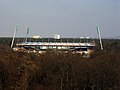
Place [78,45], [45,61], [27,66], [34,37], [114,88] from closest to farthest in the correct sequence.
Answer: [114,88] < [27,66] < [45,61] < [78,45] < [34,37]

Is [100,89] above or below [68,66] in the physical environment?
below

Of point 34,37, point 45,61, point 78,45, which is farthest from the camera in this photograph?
point 34,37

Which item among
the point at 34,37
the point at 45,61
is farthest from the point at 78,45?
the point at 45,61

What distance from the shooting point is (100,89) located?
74.6 ft

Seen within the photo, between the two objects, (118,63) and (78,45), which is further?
(78,45)

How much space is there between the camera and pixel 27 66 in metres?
24.8

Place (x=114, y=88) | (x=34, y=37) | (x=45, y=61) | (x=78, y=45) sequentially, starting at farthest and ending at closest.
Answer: (x=34, y=37), (x=78, y=45), (x=45, y=61), (x=114, y=88)

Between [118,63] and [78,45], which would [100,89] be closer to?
[118,63]

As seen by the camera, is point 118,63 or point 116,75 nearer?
point 116,75

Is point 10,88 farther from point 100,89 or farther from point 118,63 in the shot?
point 118,63

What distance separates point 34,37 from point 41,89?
44.1 metres

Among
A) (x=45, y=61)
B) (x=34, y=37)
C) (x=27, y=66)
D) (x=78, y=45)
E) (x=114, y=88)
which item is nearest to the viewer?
(x=114, y=88)

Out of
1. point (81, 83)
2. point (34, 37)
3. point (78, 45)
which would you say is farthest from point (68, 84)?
point (34, 37)

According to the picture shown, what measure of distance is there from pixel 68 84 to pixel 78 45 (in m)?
28.0
